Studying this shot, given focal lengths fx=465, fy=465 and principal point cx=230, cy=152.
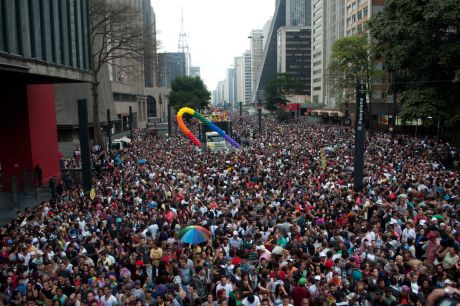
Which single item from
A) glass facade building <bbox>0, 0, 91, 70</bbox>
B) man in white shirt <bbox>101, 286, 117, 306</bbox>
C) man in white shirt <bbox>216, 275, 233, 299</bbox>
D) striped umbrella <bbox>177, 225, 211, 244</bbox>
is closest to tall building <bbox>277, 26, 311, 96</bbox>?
glass facade building <bbox>0, 0, 91, 70</bbox>

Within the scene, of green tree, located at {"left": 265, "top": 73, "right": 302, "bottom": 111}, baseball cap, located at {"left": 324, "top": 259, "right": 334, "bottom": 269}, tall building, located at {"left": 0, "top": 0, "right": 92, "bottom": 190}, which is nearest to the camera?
baseball cap, located at {"left": 324, "top": 259, "right": 334, "bottom": 269}

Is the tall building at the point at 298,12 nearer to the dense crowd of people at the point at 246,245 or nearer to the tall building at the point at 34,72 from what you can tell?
the tall building at the point at 34,72

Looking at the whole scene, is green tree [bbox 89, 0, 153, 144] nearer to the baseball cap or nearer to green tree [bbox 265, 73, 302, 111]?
the baseball cap

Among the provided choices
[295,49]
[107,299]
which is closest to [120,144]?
[107,299]

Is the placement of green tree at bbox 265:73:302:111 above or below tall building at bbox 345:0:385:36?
below

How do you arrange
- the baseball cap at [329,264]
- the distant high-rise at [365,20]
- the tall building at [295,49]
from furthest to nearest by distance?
the tall building at [295,49]
the distant high-rise at [365,20]
the baseball cap at [329,264]

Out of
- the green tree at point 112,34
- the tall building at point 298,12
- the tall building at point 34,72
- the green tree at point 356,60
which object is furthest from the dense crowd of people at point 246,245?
the tall building at point 298,12

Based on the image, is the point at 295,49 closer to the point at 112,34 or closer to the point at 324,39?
the point at 324,39
